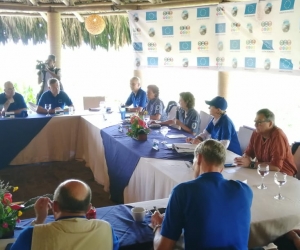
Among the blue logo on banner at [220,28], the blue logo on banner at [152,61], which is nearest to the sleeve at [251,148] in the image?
the blue logo on banner at [220,28]

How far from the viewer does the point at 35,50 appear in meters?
9.59

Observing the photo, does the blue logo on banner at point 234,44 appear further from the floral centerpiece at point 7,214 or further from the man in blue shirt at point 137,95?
the floral centerpiece at point 7,214

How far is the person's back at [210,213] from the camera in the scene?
1643mm

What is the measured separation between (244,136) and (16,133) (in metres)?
3.13

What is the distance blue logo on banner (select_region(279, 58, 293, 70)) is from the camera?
14.4 feet

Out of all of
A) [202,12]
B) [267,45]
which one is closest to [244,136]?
[267,45]

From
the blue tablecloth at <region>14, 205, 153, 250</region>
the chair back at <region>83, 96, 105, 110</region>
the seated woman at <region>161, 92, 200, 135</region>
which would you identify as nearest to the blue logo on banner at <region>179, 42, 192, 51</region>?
the chair back at <region>83, 96, 105, 110</region>

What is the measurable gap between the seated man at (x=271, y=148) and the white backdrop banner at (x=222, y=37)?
1.56m

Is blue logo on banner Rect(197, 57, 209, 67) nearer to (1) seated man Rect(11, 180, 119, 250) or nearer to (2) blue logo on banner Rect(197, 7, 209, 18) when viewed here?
(2) blue logo on banner Rect(197, 7, 209, 18)

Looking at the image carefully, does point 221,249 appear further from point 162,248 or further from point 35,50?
point 35,50

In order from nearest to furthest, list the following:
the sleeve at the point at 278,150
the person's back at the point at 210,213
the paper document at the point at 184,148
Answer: the person's back at the point at 210,213 < the sleeve at the point at 278,150 < the paper document at the point at 184,148

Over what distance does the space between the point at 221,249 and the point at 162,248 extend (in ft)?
0.86

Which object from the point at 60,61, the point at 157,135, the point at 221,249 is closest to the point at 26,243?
the point at 221,249

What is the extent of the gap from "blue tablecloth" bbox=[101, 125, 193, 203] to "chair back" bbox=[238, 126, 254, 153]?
0.61m
